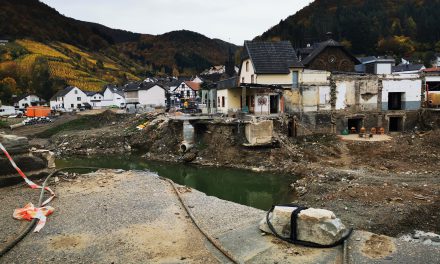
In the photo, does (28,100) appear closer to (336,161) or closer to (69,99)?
(69,99)

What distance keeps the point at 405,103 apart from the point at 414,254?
27.6m

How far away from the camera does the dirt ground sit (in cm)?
1580

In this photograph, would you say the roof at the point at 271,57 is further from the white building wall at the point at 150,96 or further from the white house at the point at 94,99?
the white house at the point at 94,99

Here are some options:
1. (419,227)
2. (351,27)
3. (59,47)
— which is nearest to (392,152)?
(419,227)

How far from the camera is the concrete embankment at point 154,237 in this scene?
33.4 feet

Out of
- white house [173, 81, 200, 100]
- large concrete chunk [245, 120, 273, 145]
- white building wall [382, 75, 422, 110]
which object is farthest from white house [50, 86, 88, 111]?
white building wall [382, 75, 422, 110]

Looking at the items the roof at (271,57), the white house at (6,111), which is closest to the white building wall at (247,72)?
the roof at (271,57)

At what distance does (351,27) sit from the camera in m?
85.9

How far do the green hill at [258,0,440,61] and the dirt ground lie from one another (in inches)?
2213

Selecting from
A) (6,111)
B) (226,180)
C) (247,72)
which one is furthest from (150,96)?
(226,180)

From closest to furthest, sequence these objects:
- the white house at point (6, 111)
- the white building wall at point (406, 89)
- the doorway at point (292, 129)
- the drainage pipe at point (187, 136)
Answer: the drainage pipe at point (187, 136), the doorway at point (292, 129), the white building wall at point (406, 89), the white house at point (6, 111)

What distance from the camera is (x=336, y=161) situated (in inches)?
1052

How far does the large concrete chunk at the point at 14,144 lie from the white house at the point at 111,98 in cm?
6672

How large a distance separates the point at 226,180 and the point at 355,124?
16530 millimetres
